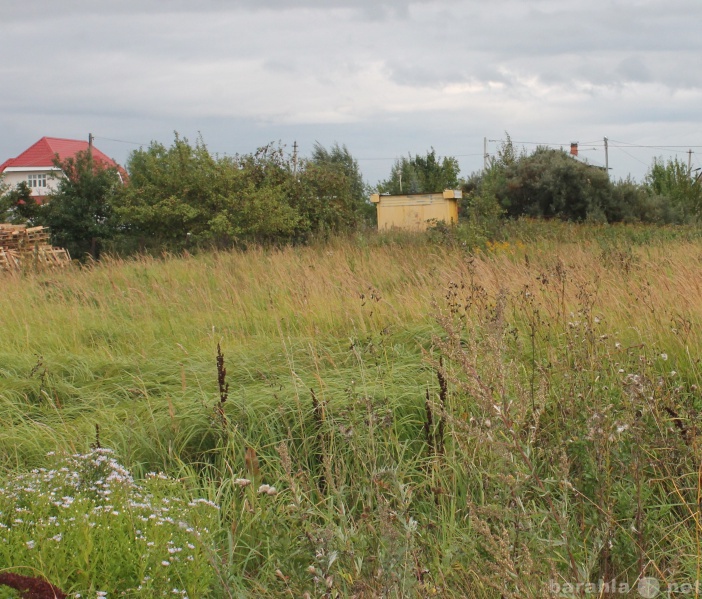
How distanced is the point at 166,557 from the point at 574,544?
5.02 feet

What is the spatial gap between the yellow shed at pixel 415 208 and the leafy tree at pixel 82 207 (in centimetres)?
1022

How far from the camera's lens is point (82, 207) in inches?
1124

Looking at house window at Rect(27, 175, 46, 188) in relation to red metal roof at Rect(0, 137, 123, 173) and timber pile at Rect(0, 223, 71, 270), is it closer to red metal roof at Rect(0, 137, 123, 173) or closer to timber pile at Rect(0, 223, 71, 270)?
red metal roof at Rect(0, 137, 123, 173)

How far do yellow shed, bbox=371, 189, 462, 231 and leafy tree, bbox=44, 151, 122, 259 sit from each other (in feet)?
33.5

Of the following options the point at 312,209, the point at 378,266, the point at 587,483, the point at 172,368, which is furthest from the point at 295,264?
the point at 312,209

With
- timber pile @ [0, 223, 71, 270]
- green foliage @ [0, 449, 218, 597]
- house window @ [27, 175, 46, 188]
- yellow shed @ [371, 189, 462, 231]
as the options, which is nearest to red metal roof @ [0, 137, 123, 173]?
house window @ [27, 175, 46, 188]

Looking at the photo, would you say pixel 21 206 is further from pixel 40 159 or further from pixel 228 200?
pixel 40 159

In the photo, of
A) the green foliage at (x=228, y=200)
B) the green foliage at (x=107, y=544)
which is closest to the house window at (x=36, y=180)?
the green foliage at (x=228, y=200)

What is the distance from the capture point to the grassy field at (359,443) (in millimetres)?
2369

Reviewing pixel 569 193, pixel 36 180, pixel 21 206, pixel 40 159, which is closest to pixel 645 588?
pixel 569 193

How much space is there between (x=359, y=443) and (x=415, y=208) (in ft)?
73.7

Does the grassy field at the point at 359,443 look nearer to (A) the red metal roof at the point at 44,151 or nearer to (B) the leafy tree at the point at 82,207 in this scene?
(B) the leafy tree at the point at 82,207

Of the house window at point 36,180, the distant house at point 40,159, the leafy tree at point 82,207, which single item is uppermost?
the distant house at point 40,159

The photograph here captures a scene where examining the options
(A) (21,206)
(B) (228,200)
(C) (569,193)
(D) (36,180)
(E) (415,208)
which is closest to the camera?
(B) (228,200)
